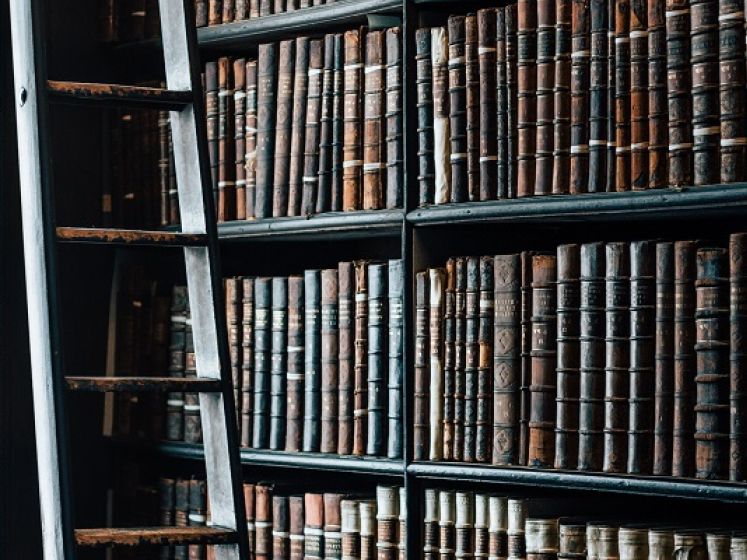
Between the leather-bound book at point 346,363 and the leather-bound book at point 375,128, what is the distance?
0.44ft

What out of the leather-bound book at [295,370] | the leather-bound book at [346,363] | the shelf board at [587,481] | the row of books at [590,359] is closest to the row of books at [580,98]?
the row of books at [590,359]

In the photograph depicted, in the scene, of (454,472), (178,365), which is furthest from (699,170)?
(178,365)

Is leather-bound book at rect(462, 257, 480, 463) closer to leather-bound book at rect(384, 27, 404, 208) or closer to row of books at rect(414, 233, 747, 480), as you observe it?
row of books at rect(414, 233, 747, 480)

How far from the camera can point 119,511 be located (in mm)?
3025

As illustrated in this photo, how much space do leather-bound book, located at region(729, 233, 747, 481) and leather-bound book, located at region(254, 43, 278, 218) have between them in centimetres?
96

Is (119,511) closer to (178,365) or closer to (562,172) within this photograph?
(178,365)

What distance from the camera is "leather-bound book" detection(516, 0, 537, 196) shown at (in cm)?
236

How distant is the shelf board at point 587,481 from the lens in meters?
2.10

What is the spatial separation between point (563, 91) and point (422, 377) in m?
0.54

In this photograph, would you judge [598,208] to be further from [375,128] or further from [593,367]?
[375,128]

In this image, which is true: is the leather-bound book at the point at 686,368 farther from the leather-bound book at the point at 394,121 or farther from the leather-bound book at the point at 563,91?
the leather-bound book at the point at 394,121

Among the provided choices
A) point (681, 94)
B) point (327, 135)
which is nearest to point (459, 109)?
point (327, 135)

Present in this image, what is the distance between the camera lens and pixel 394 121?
255 centimetres

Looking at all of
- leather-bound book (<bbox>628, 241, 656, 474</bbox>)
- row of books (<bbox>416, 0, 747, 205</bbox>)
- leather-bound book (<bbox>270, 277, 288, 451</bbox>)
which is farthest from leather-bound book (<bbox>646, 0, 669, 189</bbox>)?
leather-bound book (<bbox>270, 277, 288, 451</bbox>)
